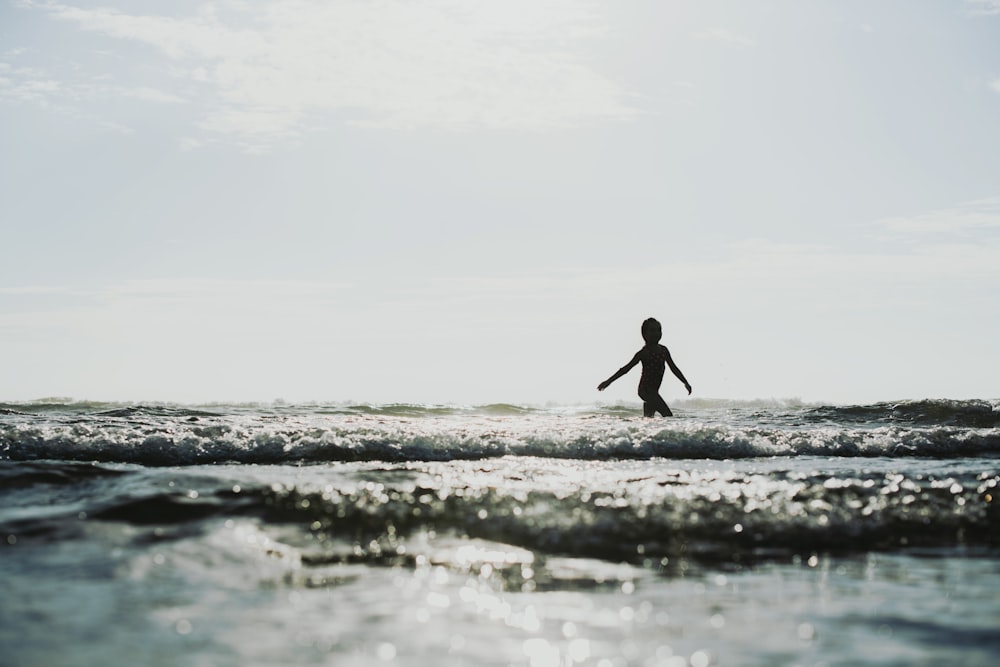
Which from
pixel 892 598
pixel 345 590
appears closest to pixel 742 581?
pixel 892 598

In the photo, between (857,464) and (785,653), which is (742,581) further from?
(857,464)

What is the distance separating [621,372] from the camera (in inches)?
610

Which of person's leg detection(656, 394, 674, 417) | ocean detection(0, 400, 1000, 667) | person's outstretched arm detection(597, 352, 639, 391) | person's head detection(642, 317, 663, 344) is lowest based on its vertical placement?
ocean detection(0, 400, 1000, 667)

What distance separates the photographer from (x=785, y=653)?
9.63 feet

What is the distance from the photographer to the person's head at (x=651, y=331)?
53.1 ft

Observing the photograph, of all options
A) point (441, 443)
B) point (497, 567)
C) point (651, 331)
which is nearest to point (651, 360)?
point (651, 331)

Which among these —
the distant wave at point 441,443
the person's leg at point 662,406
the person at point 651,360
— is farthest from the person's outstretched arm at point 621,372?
the distant wave at point 441,443

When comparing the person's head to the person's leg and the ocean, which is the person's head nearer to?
the person's leg

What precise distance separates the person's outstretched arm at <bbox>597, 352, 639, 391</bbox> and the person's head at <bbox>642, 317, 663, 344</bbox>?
405mm

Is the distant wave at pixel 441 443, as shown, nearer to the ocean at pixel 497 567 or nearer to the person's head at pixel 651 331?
the ocean at pixel 497 567

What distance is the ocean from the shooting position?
2.96 metres

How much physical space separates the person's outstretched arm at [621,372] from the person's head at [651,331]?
0.40 metres

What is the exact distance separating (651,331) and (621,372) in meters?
1.20

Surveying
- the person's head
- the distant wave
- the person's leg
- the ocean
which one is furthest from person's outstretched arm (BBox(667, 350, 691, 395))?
the ocean
